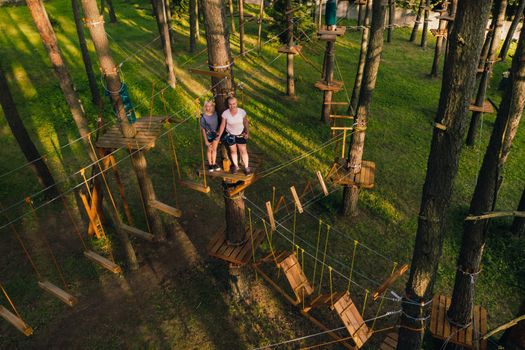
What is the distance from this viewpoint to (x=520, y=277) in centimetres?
927

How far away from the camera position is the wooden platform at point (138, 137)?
807 centimetres

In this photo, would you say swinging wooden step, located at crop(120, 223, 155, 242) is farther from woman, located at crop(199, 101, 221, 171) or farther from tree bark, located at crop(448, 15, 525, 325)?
tree bark, located at crop(448, 15, 525, 325)

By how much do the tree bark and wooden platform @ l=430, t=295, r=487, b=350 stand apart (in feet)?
0.62

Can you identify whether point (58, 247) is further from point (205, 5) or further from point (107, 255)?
point (205, 5)

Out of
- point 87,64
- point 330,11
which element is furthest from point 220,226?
point 87,64

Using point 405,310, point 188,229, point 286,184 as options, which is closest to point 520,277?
point 405,310

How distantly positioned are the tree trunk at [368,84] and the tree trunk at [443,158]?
16.4ft

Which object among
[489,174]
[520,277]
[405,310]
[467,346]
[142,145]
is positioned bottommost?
[520,277]

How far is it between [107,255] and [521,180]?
13703 mm

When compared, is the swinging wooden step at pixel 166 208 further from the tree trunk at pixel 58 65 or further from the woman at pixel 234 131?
the tree trunk at pixel 58 65

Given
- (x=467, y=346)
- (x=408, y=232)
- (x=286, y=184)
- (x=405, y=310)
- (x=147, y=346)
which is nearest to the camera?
(x=405, y=310)

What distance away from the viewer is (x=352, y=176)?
33.3 ft

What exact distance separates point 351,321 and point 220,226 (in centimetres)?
505

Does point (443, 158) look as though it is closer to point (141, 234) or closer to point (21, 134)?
point (141, 234)
